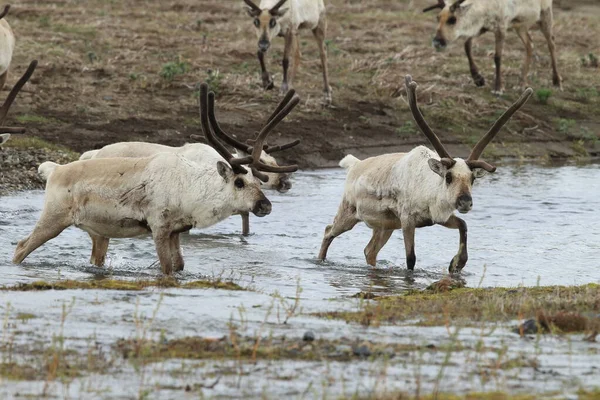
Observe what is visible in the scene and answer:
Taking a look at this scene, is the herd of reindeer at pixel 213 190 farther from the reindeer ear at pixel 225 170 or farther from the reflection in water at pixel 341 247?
the reflection in water at pixel 341 247

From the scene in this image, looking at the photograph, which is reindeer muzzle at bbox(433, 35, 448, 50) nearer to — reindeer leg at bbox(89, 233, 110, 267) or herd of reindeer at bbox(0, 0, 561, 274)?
herd of reindeer at bbox(0, 0, 561, 274)

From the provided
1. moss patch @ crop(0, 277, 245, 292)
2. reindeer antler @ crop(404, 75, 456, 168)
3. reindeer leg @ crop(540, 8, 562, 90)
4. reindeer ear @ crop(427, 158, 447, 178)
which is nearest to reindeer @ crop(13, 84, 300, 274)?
moss patch @ crop(0, 277, 245, 292)

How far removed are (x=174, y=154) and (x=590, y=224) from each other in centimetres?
645

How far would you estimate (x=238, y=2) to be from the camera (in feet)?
89.7

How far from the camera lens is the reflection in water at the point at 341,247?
10.8 metres

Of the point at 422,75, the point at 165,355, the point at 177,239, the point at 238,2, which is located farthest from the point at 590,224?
the point at 238,2

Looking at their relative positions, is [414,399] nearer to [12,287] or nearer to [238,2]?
[12,287]

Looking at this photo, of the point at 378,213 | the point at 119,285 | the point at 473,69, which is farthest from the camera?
the point at 473,69

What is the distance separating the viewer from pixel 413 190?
11109 millimetres

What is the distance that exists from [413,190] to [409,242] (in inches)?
21.1

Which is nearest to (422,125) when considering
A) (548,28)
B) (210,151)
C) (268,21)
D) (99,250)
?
(210,151)

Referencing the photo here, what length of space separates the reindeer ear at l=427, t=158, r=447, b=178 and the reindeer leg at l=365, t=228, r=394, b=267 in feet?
4.36

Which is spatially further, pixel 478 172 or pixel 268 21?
pixel 268 21

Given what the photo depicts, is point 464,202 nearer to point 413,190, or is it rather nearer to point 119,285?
point 413,190
